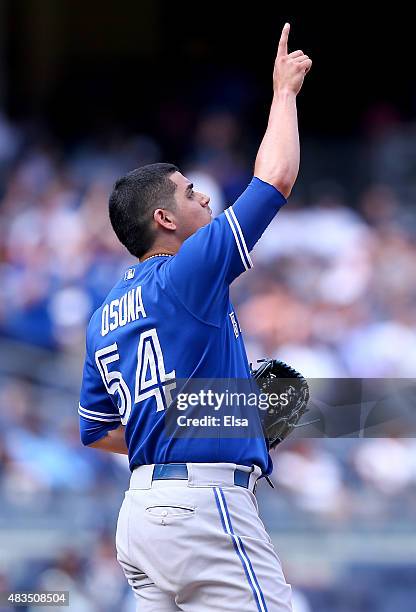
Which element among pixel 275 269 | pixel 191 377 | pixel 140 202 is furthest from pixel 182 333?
pixel 275 269

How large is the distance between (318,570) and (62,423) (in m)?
1.89

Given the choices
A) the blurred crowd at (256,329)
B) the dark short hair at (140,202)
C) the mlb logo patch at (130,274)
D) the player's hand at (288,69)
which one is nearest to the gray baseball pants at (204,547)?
the mlb logo patch at (130,274)

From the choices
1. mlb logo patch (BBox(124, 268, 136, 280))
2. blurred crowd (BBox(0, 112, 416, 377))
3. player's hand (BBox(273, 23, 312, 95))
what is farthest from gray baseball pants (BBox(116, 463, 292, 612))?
blurred crowd (BBox(0, 112, 416, 377))

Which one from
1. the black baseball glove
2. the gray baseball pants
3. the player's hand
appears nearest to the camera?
the gray baseball pants

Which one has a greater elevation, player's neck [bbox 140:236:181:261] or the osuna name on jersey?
player's neck [bbox 140:236:181:261]

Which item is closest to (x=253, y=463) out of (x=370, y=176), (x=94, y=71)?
(x=370, y=176)

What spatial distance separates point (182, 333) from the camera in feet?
9.18

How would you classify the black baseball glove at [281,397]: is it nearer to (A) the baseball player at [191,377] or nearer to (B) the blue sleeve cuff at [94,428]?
(A) the baseball player at [191,377]

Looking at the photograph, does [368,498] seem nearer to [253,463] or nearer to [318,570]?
[318,570]

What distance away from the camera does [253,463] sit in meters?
2.84

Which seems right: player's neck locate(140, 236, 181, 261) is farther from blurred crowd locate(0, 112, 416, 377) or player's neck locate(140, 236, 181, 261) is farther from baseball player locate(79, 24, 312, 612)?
blurred crowd locate(0, 112, 416, 377)

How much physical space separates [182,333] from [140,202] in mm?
A: 415

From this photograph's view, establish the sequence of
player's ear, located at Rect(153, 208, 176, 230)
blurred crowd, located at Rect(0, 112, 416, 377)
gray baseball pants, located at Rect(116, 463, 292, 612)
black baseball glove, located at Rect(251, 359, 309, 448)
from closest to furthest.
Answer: gray baseball pants, located at Rect(116, 463, 292, 612)
player's ear, located at Rect(153, 208, 176, 230)
black baseball glove, located at Rect(251, 359, 309, 448)
blurred crowd, located at Rect(0, 112, 416, 377)

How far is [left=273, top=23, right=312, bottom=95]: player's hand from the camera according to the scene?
286cm
